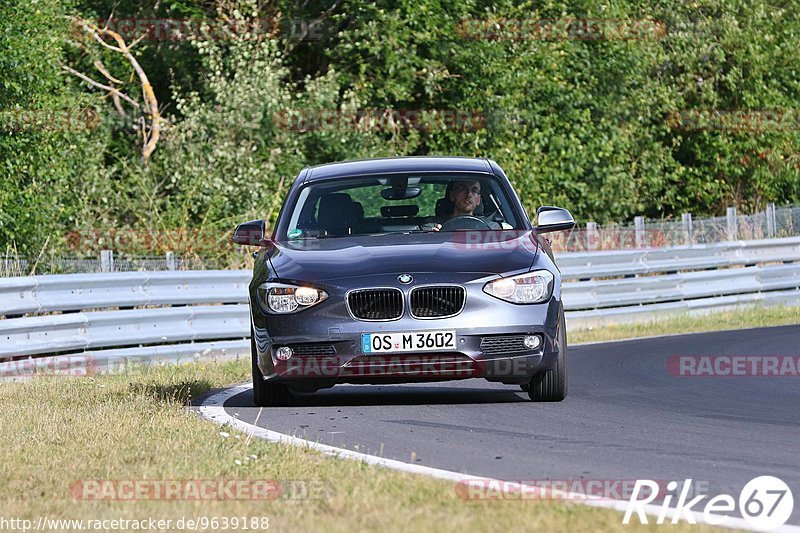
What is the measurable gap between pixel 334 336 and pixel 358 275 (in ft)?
1.30

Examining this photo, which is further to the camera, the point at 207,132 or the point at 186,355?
the point at 207,132

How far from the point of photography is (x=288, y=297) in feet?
30.0

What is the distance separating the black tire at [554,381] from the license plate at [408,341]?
789 millimetres

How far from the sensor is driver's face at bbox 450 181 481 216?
34.1ft

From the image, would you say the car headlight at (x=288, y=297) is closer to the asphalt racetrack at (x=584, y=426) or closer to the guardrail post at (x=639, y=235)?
the asphalt racetrack at (x=584, y=426)

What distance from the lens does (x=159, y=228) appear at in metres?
24.0

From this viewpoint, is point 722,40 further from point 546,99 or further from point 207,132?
point 207,132

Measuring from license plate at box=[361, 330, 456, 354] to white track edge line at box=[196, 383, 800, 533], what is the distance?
2.88ft

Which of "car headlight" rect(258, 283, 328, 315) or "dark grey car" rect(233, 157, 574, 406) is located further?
"car headlight" rect(258, 283, 328, 315)

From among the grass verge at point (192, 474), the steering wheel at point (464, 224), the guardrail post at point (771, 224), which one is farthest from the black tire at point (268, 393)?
the guardrail post at point (771, 224)

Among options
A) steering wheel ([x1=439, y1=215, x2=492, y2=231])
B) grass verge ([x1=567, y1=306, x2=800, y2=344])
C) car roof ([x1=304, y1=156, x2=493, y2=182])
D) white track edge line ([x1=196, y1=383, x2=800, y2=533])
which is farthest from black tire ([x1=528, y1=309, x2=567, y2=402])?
grass verge ([x1=567, y1=306, x2=800, y2=344])

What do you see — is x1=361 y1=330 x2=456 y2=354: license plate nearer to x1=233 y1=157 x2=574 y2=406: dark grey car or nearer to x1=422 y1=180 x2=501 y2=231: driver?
x1=233 y1=157 x2=574 y2=406: dark grey car

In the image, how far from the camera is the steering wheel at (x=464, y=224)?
1007 cm

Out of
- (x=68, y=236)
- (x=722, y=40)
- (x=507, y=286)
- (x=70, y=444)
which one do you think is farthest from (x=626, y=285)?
(x=722, y=40)
